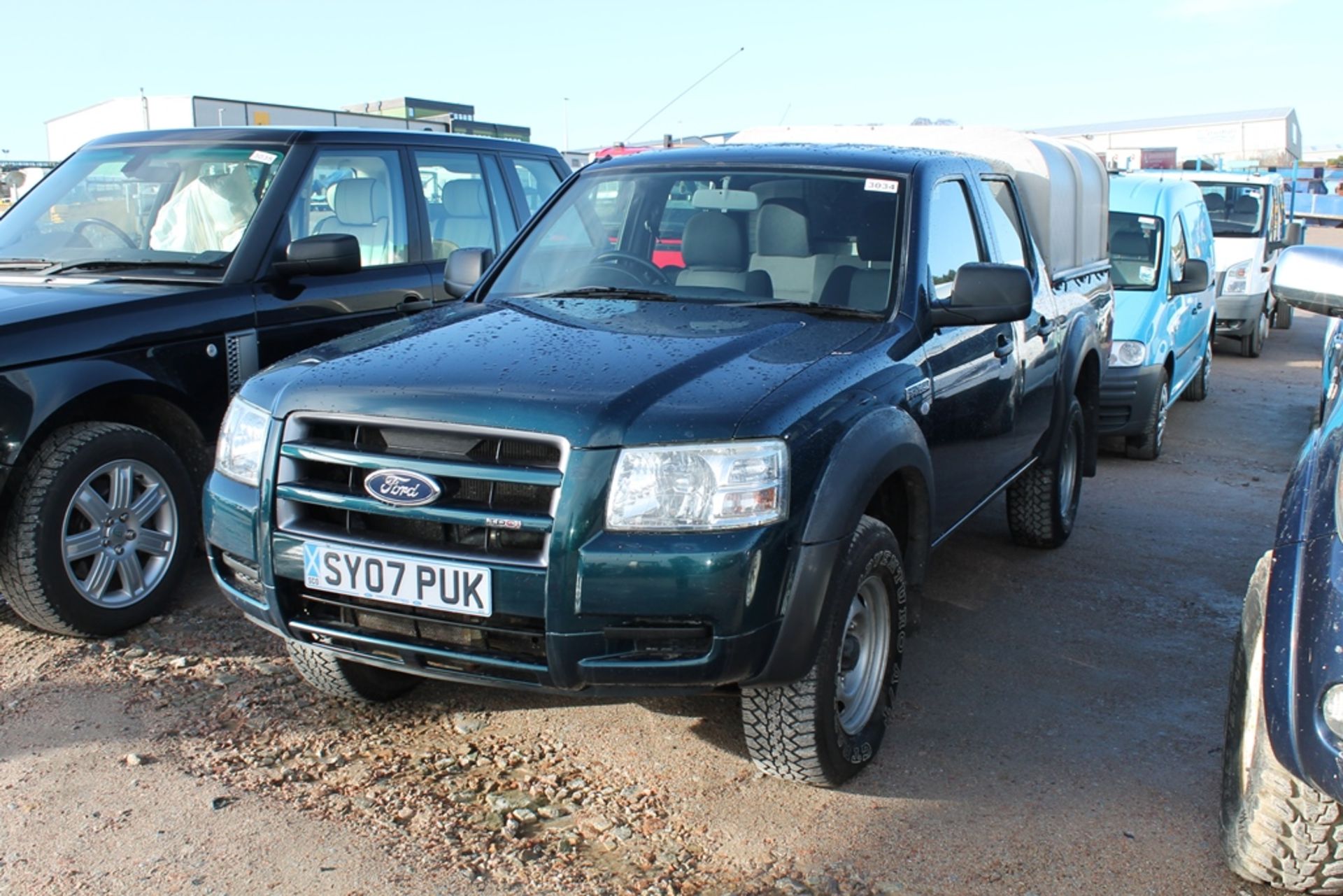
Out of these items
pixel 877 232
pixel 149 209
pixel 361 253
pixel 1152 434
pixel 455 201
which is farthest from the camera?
pixel 1152 434

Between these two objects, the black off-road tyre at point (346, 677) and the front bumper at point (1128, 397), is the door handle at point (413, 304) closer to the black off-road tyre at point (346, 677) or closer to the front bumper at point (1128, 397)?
the black off-road tyre at point (346, 677)

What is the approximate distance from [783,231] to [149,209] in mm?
2950

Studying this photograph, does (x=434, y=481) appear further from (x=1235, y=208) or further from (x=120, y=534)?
(x=1235, y=208)

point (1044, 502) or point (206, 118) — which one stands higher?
point (206, 118)

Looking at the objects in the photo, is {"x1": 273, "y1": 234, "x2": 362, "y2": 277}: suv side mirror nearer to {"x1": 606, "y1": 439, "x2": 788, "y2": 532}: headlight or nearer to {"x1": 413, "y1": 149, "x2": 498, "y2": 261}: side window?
{"x1": 413, "y1": 149, "x2": 498, "y2": 261}: side window

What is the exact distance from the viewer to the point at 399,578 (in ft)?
9.89

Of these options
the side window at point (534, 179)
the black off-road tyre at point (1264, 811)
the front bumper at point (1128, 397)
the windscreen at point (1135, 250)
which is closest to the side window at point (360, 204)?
the side window at point (534, 179)

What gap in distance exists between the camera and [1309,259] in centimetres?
322

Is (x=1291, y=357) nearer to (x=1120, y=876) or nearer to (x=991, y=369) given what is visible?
(x=991, y=369)

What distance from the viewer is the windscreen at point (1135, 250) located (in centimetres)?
863

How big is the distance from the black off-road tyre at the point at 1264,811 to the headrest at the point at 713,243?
193cm

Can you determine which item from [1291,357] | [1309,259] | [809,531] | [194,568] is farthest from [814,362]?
[1291,357]

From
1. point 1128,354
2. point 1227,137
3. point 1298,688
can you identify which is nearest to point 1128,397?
point 1128,354

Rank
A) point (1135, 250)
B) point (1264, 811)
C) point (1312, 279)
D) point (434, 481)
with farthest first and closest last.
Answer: point (1135, 250)
point (1312, 279)
point (434, 481)
point (1264, 811)
